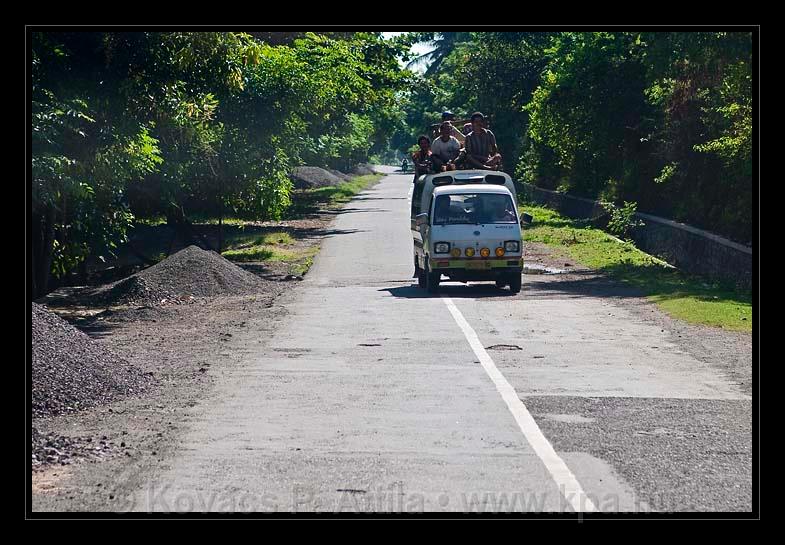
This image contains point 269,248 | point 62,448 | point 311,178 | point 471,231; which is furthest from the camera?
point 311,178

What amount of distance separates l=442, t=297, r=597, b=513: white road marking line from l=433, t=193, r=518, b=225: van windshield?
694 centimetres

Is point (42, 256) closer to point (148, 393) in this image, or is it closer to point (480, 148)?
point (480, 148)

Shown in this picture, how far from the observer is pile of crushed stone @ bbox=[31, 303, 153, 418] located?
36.3 feet

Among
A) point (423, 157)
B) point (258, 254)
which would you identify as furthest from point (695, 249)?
point (258, 254)

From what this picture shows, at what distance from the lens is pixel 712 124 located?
27.1 m

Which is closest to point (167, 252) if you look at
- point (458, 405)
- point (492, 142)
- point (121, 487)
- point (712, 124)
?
point (492, 142)

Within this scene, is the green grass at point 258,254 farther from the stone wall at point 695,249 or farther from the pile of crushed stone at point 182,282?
the stone wall at point 695,249

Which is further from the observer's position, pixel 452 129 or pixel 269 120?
pixel 269 120

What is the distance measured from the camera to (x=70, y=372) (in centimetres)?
1172

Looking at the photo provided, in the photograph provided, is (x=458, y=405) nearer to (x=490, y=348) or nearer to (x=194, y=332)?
(x=490, y=348)

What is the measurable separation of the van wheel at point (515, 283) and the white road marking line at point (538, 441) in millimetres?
6664

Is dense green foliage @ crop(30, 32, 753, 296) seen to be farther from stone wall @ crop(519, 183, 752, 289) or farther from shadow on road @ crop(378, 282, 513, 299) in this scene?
shadow on road @ crop(378, 282, 513, 299)

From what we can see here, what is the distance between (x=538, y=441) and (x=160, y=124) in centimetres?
1575
